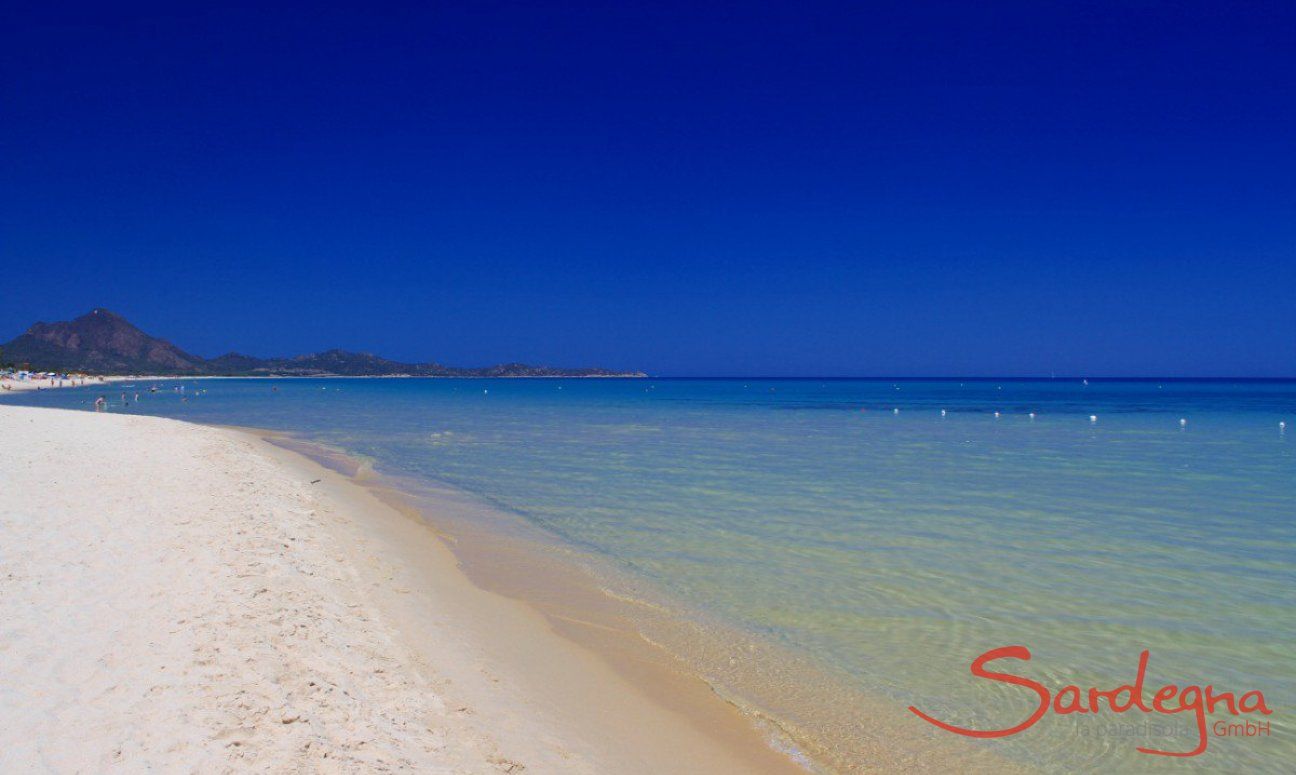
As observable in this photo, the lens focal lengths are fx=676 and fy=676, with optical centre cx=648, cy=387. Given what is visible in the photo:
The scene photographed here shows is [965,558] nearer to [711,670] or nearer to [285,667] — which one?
[711,670]

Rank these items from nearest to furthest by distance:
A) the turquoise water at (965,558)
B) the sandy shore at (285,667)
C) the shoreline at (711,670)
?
1. the sandy shore at (285,667)
2. the shoreline at (711,670)
3. the turquoise water at (965,558)

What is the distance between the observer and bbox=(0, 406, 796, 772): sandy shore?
416 cm

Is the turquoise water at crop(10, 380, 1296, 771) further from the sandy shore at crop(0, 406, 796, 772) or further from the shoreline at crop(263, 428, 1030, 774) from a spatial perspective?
the sandy shore at crop(0, 406, 796, 772)

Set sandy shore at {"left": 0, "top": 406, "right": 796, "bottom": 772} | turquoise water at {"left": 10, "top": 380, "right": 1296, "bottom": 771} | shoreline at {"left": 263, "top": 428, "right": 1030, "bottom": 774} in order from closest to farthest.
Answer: sandy shore at {"left": 0, "top": 406, "right": 796, "bottom": 772} < shoreline at {"left": 263, "top": 428, "right": 1030, "bottom": 774} < turquoise water at {"left": 10, "top": 380, "right": 1296, "bottom": 771}

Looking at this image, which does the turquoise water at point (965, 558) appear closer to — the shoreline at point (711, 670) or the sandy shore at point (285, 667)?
the shoreline at point (711, 670)

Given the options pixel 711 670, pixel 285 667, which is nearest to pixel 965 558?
pixel 711 670

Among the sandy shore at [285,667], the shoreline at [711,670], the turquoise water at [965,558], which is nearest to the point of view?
the sandy shore at [285,667]

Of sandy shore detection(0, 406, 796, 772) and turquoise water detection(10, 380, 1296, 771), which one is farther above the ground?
sandy shore detection(0, 406, 796, 772)

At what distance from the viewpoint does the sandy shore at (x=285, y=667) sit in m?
4.16

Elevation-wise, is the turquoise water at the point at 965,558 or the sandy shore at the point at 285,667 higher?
the sandy shore at the point at 285,667

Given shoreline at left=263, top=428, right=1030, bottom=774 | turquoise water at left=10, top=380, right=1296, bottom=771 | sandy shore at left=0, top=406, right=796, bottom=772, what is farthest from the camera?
turquoise water at left=10, top=380, right=1296, bottom=771

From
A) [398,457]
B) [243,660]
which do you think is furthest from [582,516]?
[398,457]

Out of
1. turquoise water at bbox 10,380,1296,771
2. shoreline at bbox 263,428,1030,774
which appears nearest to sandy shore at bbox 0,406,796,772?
shoreline at bbox 263,428,1030,774

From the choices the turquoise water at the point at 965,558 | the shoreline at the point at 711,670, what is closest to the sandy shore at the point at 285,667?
the shoreline at the point at 711,670
